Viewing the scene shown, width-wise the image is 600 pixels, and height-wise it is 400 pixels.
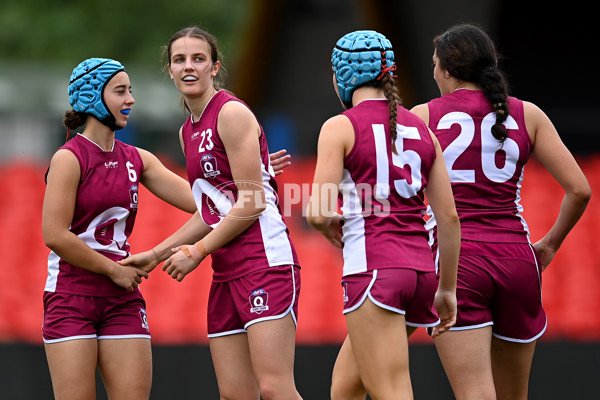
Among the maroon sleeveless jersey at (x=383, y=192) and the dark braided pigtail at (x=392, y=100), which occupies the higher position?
the dark braided pigtail at (x=392, y=100)

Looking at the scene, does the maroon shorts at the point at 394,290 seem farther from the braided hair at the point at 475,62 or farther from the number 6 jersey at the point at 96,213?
the number 6 jersey at the point at 96,213

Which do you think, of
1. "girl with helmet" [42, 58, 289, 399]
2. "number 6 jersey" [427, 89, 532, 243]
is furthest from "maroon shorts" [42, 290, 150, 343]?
"number 6 jersey" [427, 89, 532, 243]

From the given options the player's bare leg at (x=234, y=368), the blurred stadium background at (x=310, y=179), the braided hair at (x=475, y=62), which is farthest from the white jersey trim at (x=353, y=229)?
the blurred stadium background at (x=310, y=179)

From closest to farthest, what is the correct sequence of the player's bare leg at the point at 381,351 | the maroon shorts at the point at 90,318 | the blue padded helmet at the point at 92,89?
the player's bare leg at the point at 381,351 → the maroon shorts at the point at 90,318 → the blue padded helmet at the point at 92,89

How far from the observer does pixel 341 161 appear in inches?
152

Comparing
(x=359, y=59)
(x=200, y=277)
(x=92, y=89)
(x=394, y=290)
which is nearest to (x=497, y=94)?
(x=359, y=59)

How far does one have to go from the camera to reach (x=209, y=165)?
4387 mm

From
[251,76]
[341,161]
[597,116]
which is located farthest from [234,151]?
[251,76]

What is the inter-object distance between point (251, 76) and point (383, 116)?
377 inches

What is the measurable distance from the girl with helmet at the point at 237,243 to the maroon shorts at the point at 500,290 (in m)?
0.87

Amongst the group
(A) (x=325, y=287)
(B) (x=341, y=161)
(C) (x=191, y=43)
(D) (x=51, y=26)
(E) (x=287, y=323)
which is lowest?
(A) (x=325, y=287)

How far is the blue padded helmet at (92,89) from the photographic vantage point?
4.57m

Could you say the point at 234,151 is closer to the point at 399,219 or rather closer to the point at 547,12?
the point at 399,219

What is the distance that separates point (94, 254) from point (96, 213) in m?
0.23
